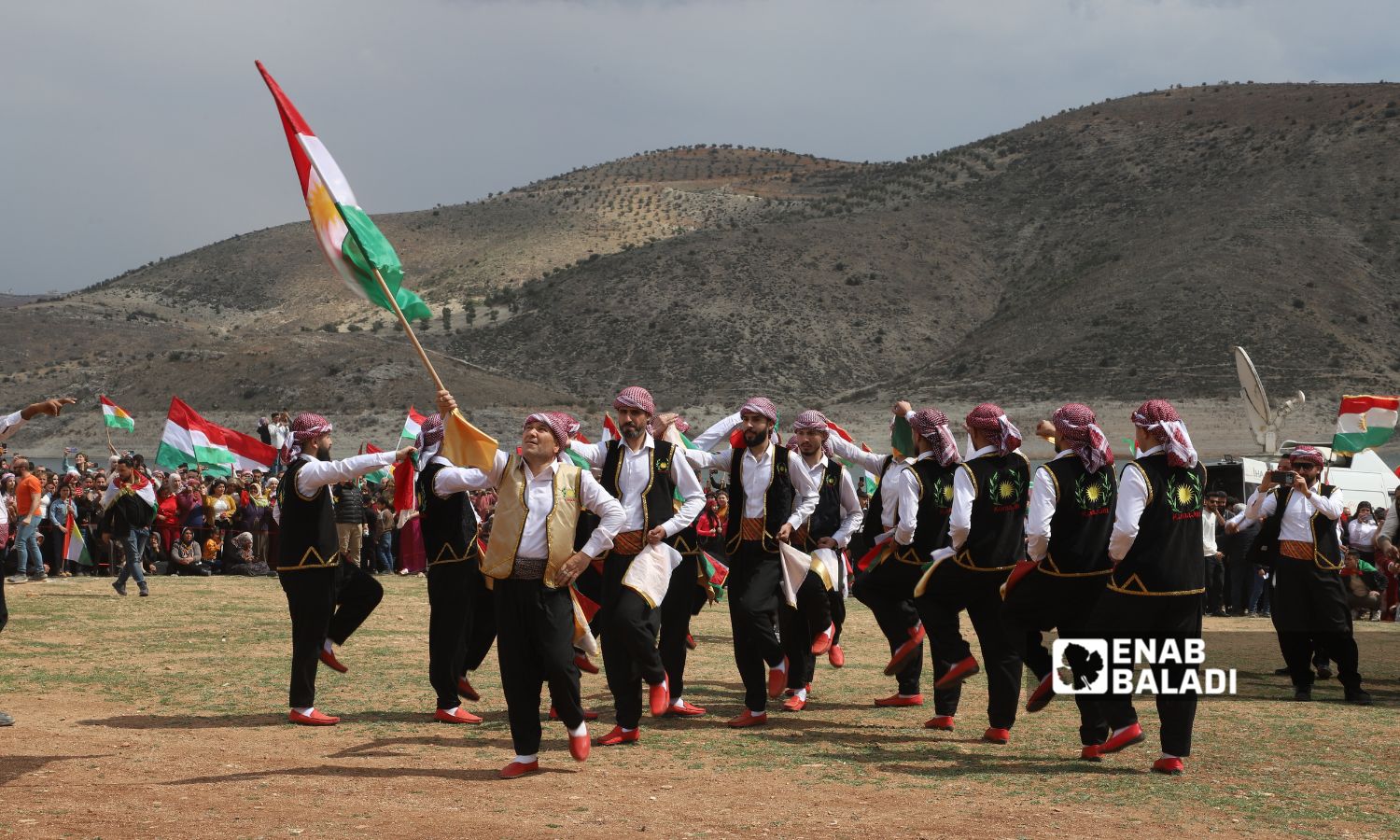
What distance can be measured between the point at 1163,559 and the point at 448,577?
433 centimetres

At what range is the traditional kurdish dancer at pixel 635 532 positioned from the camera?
828cm

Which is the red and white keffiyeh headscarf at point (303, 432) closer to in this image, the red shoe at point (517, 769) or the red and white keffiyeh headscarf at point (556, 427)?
the red and white keffiyeh headscarf at point (556, 427)

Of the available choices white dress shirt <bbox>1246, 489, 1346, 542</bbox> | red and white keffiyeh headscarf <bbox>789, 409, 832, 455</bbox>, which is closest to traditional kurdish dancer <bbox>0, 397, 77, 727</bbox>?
red and white keffiyeh headscarf <bbox>789, 409, 832, 455</bbox>

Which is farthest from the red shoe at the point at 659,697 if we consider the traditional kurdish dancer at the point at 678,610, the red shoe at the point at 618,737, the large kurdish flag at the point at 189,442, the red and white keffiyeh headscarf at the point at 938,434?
the large kurdish flag at the point at 189,442

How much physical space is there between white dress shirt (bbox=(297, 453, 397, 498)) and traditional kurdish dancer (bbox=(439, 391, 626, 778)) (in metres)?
0.99

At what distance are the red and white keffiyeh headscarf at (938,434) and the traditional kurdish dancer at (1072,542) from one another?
42.0 inches

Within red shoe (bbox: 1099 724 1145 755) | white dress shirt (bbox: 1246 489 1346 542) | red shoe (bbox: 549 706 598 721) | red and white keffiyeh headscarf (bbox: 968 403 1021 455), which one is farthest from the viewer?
white dress shirt (bbox: 1246 489 1346 542)

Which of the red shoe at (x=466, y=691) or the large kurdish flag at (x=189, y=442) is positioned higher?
the large kurdish flag at (x=189, y=442)

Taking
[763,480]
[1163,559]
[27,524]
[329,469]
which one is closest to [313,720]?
[329,469]

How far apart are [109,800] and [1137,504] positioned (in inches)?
206

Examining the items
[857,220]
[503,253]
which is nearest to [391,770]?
[857,220]

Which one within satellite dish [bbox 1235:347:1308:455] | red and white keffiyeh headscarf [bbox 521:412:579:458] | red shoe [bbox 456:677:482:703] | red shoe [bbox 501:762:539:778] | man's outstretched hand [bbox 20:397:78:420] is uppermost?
satellite dish [bbox 1235:347:1308:455]

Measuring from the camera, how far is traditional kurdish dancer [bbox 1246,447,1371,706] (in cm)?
1117

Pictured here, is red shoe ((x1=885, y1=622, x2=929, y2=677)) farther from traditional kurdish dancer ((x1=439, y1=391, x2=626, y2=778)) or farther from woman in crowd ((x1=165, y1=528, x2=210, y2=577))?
woman in crowd ((x1=165, y1=528, x2=210, y2=577))
